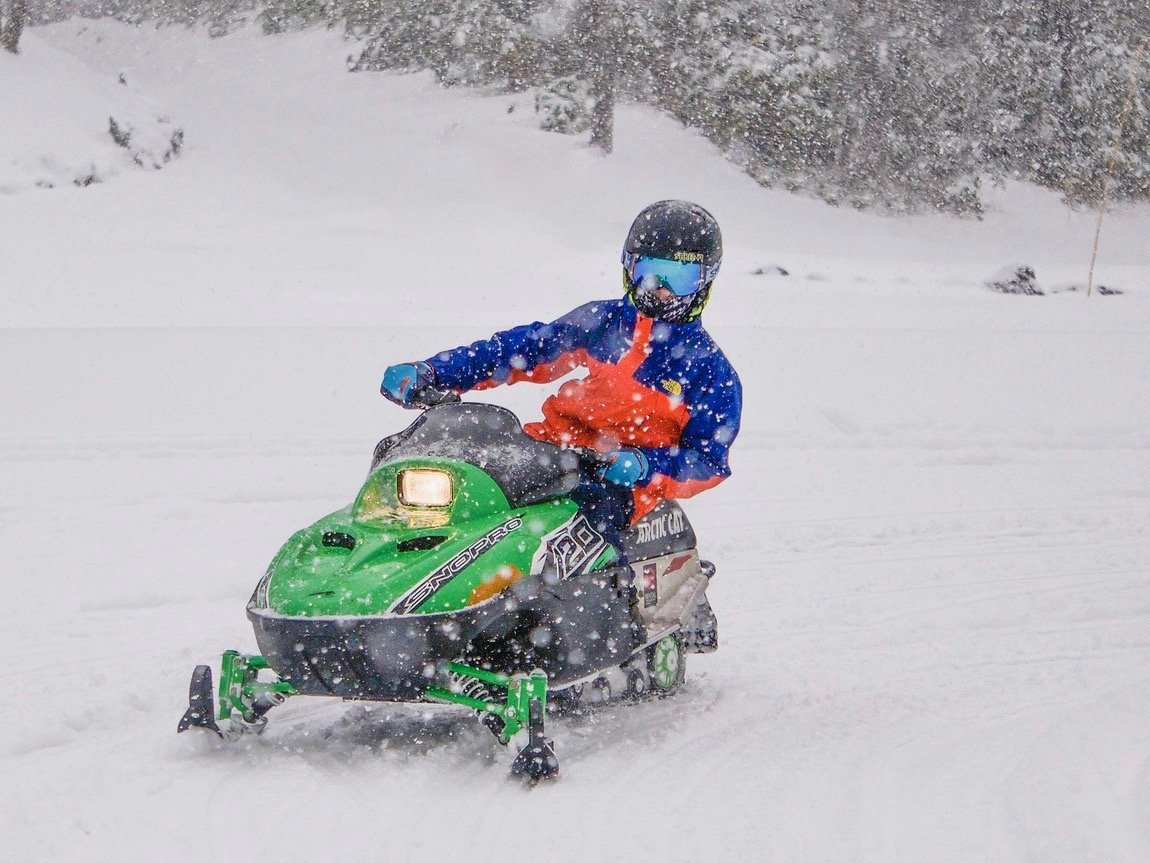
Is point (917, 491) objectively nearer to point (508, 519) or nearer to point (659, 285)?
point (659, 285)

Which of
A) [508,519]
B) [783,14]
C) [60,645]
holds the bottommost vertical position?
[60,645]

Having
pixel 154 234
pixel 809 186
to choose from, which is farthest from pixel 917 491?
pixel 809 186

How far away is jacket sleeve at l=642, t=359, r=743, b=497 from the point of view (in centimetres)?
436

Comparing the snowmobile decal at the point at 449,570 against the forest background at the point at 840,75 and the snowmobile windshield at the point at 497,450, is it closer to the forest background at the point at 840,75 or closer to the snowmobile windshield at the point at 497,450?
the snowmobile windshield at the point at 497,450

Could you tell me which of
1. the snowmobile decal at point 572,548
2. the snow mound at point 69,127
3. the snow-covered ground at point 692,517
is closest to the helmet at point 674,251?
the snowmobile decal at point 572,548

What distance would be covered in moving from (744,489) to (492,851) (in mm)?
5461

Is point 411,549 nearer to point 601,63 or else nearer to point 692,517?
point 692,517

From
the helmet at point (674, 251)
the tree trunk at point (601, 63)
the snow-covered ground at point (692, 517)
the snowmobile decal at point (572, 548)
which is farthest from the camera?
the tree trunk at point (601, 63)

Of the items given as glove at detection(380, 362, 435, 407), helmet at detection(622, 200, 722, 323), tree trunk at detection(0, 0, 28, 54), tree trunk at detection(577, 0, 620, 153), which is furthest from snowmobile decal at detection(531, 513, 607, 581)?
tree trunk at detection(0, 0, 28, 54)

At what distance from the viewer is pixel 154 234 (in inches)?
742

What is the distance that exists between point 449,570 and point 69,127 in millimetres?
20077

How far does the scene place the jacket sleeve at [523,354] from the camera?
476 cm

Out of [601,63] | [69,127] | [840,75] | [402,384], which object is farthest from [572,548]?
[840,75]

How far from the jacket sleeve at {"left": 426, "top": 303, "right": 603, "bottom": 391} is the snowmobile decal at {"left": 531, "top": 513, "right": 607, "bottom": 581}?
702 millimetres
